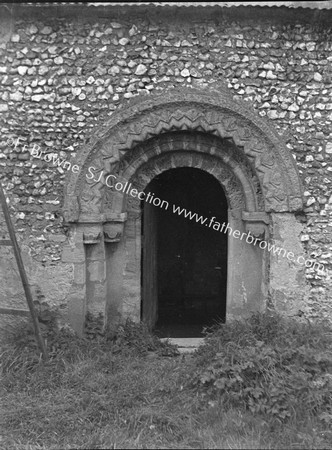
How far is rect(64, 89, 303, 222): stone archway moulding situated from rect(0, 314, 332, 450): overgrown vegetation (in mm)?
1523

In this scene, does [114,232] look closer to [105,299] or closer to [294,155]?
[105,299]

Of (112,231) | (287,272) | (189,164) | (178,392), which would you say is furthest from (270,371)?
(189,164)

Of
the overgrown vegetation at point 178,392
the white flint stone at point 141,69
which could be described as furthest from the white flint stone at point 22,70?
the overgrown vegetation at point 178,392

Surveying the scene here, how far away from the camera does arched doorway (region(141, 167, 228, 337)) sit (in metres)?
9.15

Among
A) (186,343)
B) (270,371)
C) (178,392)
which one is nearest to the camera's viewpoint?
(270,371)

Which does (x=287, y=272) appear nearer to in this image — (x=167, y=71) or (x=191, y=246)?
(x=167, y=71)

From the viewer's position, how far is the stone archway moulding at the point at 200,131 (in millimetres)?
5352

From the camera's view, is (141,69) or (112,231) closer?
(141,69)

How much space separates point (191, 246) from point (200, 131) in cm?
431

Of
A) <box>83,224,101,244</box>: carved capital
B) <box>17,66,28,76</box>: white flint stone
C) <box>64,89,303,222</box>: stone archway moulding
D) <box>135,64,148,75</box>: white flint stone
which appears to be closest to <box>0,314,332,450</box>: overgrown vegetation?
<box>83,224,101,244</box>: carved capital

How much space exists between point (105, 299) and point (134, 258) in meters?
0.66

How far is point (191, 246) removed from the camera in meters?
9.52

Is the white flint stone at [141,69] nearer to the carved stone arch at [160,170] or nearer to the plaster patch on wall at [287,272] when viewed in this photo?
the carved stone arch at [160,170]

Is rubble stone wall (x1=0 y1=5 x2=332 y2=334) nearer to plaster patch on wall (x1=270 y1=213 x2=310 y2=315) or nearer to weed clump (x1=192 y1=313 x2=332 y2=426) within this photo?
plaster patch on wall (x1=270 y1=213 x2=310 y2=315)
